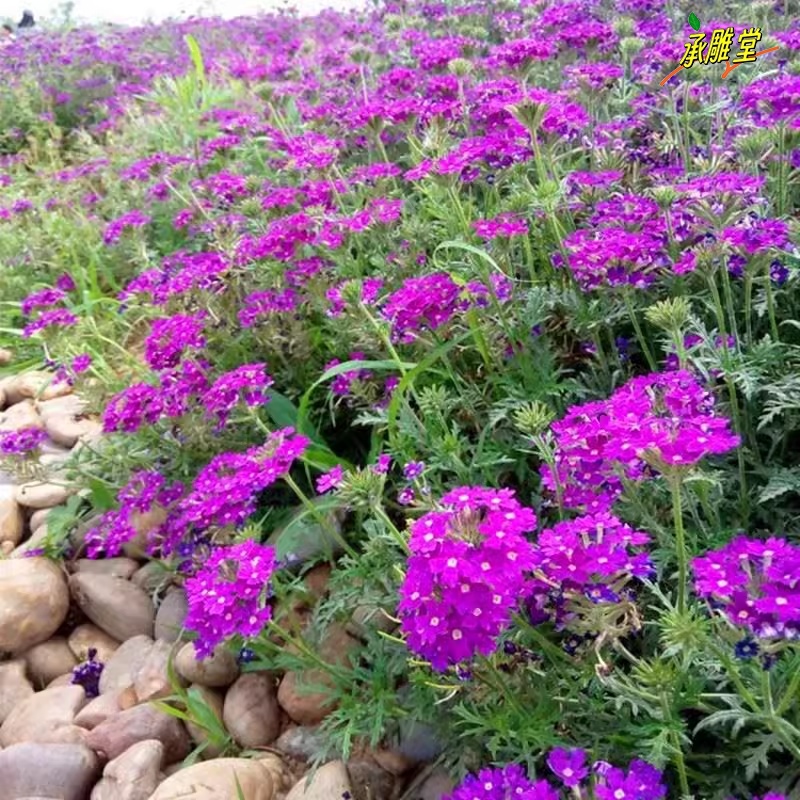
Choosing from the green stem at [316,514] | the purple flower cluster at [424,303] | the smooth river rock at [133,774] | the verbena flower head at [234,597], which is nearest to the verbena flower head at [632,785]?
the verbena flower head at [234,597]

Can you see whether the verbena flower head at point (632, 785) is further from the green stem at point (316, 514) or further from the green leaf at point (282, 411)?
the green leaf at point (282, 411)

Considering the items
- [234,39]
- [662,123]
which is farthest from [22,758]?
[234,39]

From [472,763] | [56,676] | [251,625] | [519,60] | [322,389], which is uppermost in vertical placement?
[519,60]

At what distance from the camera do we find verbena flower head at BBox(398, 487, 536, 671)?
4.89ft

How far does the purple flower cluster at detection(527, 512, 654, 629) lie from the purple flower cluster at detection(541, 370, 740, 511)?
12 centimetres

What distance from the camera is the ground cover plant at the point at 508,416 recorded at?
159 centimetres

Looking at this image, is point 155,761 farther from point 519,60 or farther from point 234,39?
point 234,39

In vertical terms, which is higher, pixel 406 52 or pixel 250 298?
pixel 406 52

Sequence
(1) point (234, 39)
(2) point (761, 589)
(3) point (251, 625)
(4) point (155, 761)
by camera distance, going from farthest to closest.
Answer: (1) point (234, 39), (4) point (155, 761), (3) point (251, 625), (2) point (761, 589)

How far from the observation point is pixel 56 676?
10.0ft

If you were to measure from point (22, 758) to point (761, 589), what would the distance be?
209 centimetres

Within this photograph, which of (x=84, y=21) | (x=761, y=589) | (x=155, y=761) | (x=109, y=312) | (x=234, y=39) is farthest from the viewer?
(x=84, y=21)

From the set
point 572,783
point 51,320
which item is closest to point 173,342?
point 51,320

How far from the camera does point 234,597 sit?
1.93 m
